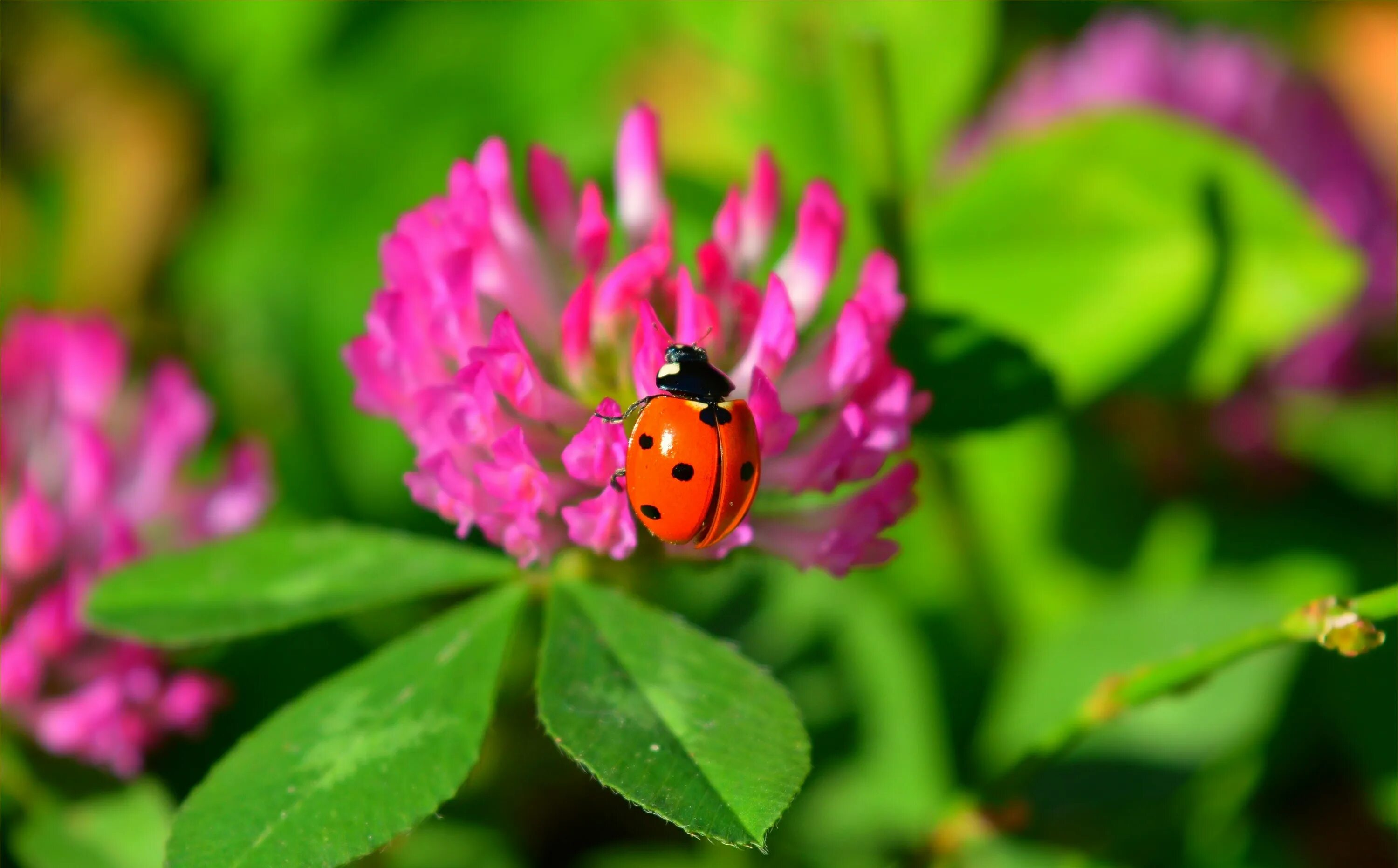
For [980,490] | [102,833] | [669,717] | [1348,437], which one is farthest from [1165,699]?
[102,833]

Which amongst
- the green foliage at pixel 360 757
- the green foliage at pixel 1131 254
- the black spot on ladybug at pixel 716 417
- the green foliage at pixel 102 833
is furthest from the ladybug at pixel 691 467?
the green foliage at pixel 1131 254

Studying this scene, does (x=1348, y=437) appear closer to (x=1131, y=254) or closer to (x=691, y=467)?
(x=1131, y=254)

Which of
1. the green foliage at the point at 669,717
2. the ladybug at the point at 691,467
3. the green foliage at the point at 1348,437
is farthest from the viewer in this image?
the green foliage at the point at 1348,437

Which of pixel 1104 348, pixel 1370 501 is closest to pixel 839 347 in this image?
pixel 1104 348

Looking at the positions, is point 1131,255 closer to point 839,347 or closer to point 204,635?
point 839,347

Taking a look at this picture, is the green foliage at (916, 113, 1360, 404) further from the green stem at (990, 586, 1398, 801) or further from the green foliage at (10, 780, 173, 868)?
the green foliage at (10, 780, 173, 868)

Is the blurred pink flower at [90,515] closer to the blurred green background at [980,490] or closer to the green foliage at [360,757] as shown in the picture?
the blurred green background at [980,490]
